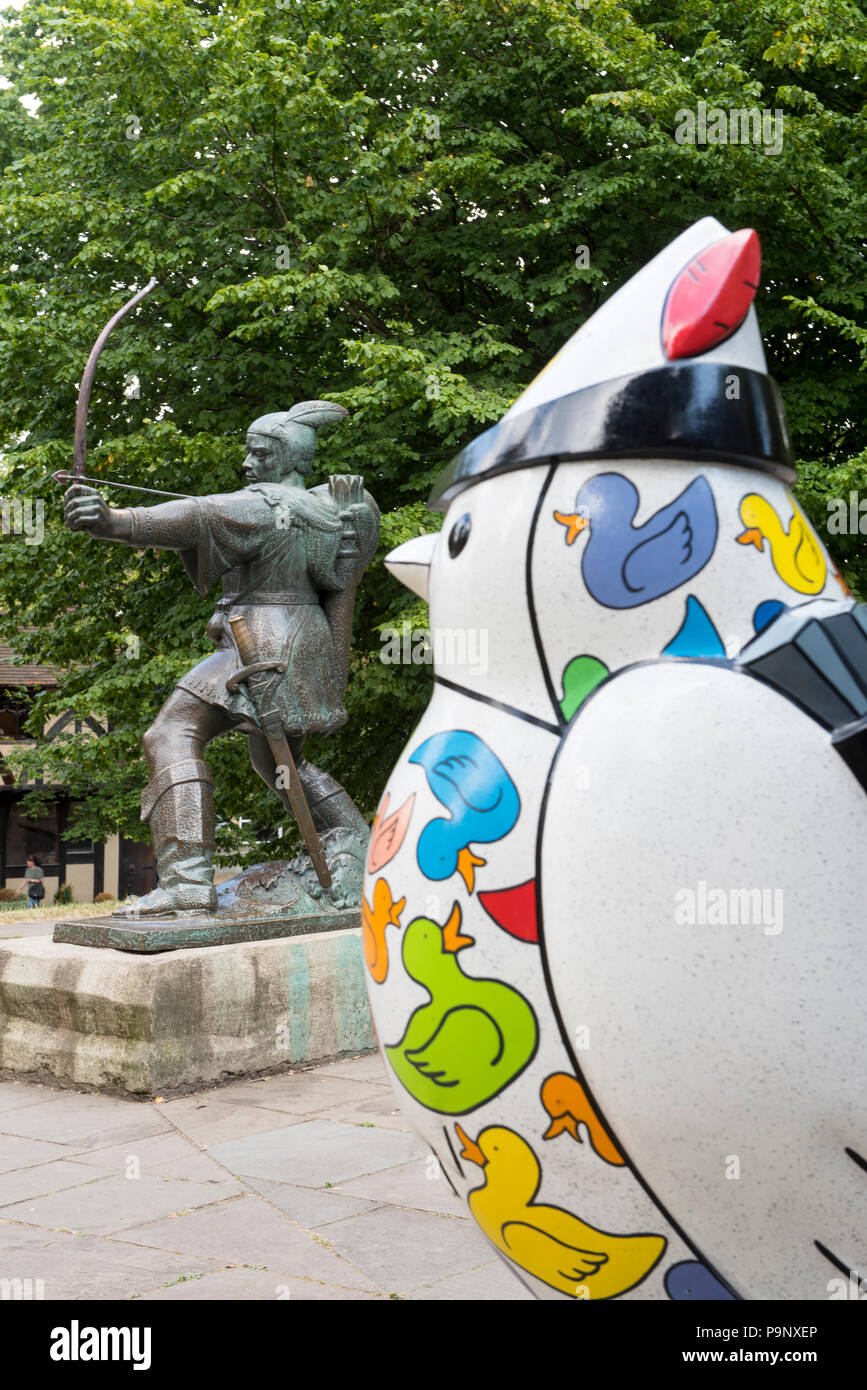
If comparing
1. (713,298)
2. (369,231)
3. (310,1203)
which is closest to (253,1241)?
(310,1203)

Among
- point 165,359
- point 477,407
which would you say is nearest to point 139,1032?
point 477,407

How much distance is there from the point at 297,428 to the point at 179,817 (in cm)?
201

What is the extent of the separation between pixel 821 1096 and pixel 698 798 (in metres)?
0.44

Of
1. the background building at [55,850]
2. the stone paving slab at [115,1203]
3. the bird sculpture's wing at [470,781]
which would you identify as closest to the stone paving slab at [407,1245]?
the stone paving slab at [115,1203]

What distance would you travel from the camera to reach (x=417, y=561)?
7.90 feet

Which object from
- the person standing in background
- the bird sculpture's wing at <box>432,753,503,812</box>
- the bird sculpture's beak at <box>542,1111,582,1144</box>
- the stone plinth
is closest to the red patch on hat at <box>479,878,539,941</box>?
the bird sculpture's wing at <box>432,753,503,812</box>

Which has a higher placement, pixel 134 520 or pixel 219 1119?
pixel 134 520

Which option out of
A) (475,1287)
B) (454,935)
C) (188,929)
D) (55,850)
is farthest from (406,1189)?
(55,850)

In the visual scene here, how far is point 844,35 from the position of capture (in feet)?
29.5

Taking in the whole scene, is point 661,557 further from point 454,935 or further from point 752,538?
point 454,935

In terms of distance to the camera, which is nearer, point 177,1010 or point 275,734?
point 177,1010

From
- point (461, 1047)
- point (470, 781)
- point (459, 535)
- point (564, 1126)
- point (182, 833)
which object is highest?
point (459, 535)

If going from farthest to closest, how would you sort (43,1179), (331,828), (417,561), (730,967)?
1. (331,828)
2. (43,1179)
3. (417,561)
4. (730,967)

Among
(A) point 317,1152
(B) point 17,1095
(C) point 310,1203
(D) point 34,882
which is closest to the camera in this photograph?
(C) point 310,1203
